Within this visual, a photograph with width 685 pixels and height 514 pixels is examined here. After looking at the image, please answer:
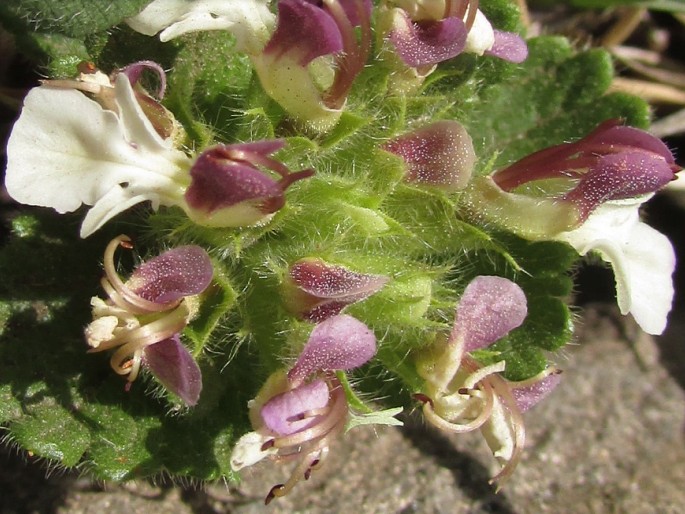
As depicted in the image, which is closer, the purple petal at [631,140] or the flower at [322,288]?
the flower at [322,288]

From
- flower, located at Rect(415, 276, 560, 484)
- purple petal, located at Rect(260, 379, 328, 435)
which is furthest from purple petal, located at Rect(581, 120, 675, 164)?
purple petal, located at Rect(260, 379, 328, 435)

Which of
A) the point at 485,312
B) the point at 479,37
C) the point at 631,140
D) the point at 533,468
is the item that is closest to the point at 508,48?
the point at 479,37

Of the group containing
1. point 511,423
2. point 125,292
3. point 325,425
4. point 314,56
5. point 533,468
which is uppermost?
point 314,56

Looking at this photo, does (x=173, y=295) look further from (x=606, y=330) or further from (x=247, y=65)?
(x=606, y=330)

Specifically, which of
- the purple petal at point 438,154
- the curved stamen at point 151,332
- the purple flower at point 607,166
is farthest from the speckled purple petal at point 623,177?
the curved stamen at point 151,332

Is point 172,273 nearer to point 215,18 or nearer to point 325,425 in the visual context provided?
point 325,425

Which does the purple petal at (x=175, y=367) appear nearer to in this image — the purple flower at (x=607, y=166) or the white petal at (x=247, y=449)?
the white petal at (x=247, y=449)
